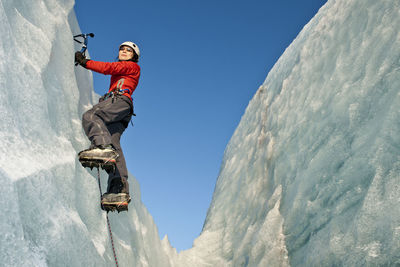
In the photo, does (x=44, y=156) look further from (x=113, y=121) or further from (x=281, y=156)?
(x=281, y=156)

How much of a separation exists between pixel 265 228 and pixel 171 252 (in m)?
3.24

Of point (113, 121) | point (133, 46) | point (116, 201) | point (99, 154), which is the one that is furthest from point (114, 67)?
point (116, 201)

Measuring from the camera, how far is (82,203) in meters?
3.74

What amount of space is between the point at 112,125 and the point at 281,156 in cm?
279

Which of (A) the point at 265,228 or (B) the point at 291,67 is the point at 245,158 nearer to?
(B) the point at 291,67

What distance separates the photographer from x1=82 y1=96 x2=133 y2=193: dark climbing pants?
10.1 ft

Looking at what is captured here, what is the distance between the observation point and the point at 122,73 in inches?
142

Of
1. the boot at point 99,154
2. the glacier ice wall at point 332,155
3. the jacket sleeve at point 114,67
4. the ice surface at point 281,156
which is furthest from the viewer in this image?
the jacket sleeve at point 114,67

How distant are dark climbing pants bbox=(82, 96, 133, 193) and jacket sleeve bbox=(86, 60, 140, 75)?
28 centimetres

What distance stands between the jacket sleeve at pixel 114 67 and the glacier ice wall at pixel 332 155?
93.2 inches

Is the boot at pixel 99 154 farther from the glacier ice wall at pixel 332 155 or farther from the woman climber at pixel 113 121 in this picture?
the glacier ice wall at pixel 332 155

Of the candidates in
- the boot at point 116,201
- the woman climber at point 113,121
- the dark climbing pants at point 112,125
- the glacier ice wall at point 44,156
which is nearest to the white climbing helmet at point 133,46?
the woman climber at point 113,121

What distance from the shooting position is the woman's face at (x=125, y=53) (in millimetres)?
3771

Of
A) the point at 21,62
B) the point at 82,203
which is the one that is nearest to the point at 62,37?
the point at 21,62
